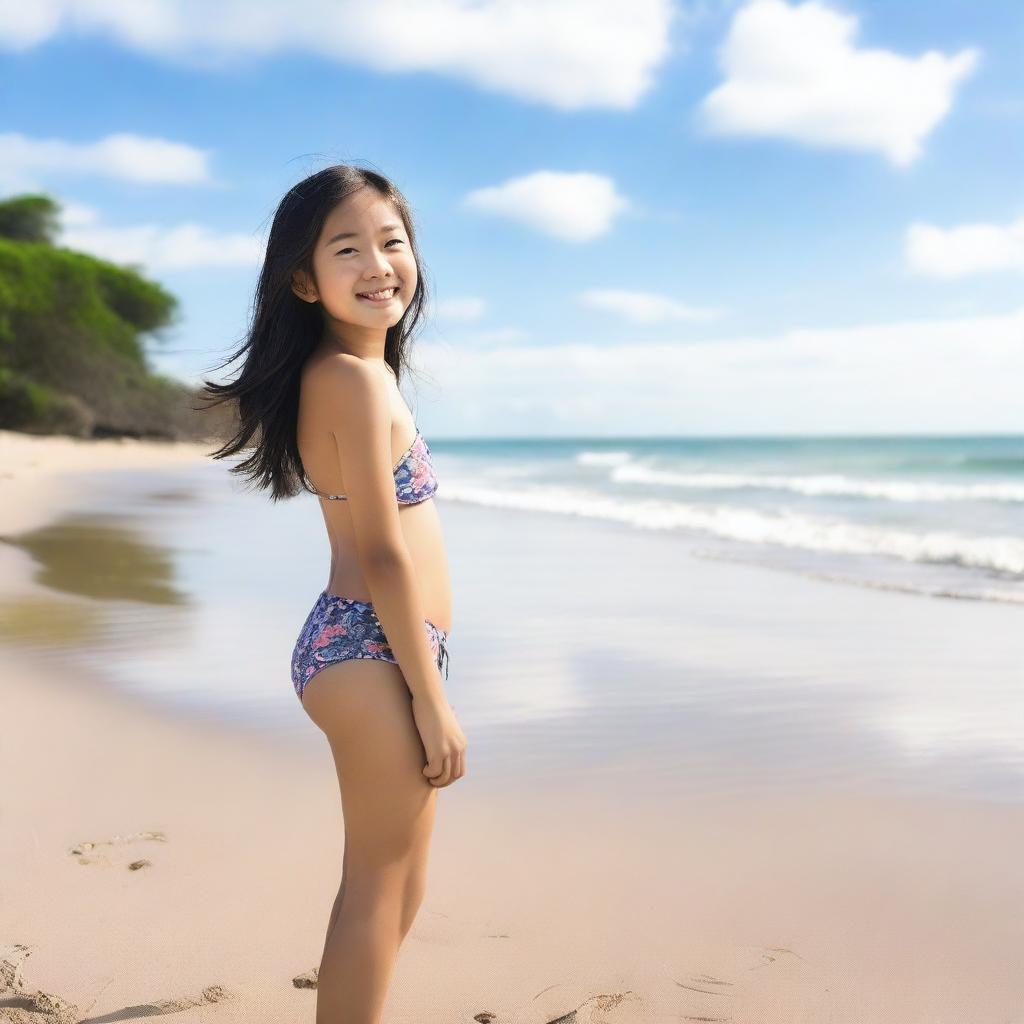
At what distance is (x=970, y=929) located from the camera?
2.99 metres

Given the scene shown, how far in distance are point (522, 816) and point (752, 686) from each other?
2.28 m

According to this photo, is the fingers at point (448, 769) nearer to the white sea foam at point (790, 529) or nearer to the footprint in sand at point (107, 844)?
the footprint in sand at point (107, 844)

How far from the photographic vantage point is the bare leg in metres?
1.99

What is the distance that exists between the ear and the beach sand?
1.73 metres

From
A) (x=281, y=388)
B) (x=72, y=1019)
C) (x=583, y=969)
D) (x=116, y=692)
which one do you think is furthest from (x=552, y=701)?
(x=281, y=388)

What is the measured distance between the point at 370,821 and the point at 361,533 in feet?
1.86

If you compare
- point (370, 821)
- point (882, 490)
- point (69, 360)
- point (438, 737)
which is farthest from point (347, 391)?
point (69, 360)

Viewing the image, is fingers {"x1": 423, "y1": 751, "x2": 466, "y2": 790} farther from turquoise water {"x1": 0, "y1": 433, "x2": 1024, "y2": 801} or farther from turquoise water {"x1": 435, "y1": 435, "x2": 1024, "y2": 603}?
turquoise water {"x1": 435, "y1": 435, "x2": 1024, "y2": 603}

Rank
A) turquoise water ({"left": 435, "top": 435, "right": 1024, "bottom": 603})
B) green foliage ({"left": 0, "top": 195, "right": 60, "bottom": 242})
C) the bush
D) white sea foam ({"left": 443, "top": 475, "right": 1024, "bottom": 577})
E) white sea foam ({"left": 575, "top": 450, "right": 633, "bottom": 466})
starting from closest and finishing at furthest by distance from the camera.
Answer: turquoise water ({"left": 435, "top": 435, "right": 1024, "bottom": 603}), white sea foam ({"left": 443, "top": 475, "right": 1024, "bottom": 577}), the bush, white sea foam ({"left": 575, "top": 450, "right": 633, "bottom": 466}), green foliage ({"left": 0, "top": 195, "right": 60, "bottom": 242})

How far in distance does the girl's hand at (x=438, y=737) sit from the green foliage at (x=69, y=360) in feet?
155

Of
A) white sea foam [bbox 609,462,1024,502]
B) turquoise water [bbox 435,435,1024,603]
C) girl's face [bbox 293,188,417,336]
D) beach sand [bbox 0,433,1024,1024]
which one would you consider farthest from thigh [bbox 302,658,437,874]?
white sea foam [bbox 609,462,1024,502]

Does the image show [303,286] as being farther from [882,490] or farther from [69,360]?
[69,360]

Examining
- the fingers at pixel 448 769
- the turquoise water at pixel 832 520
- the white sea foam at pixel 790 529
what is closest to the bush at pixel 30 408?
the turquoise water at pixel 832 520

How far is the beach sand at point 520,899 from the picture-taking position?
104 inches
